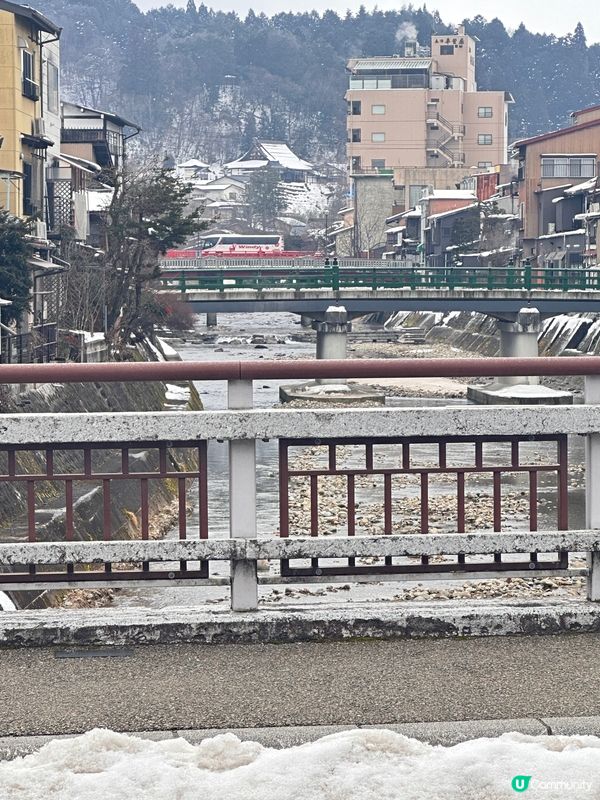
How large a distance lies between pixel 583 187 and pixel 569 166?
283 inches

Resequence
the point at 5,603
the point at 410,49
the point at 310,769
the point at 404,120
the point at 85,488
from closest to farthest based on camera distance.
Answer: the point at 310,769, the point at 5,603, the point at 85,488, the point at 404,120, the point at 410,49

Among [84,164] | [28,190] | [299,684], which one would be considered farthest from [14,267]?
[299,684]

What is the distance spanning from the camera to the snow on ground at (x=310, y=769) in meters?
3.64

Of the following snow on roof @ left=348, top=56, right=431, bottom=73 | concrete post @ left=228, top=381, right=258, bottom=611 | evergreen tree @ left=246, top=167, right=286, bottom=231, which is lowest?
concrete post @ left=228, top=381, right=258, bottom=611

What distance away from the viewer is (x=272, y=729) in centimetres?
432

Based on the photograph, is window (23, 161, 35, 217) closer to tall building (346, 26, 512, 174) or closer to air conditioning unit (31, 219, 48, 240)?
air conditioning unit (31, 219, 48, 240)

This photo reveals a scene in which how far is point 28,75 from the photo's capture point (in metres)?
41.7

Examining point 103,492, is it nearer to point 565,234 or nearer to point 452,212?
point 565,234

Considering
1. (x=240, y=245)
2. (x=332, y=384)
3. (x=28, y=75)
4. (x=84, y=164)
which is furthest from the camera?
(x=240, y=245)

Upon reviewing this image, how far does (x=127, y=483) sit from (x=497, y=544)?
57.3ft

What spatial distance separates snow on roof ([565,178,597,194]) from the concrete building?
70.5 inches

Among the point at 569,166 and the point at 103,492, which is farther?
the point at 569,166

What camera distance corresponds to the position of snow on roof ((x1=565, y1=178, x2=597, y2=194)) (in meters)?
71.1

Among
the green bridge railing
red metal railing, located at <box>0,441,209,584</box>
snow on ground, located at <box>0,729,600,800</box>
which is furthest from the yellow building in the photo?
snow on ground, located at <box>0,729,600,800</box>
